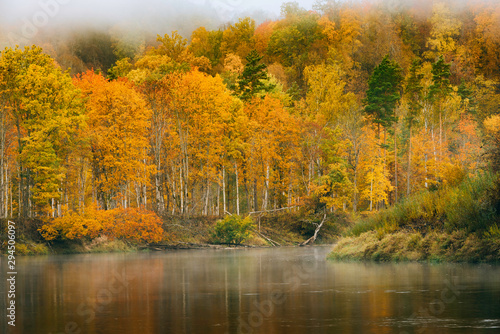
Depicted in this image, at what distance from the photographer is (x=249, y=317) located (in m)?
13.3

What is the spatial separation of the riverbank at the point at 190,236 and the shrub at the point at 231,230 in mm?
484

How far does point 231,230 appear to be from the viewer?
173 ft

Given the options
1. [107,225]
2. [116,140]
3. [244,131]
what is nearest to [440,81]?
[244,131]

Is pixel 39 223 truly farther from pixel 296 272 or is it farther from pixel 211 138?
pixel 296 272

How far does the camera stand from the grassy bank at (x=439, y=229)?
24.1 meters

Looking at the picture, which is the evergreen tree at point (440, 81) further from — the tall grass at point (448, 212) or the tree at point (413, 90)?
the tall grass at point (448, 212)

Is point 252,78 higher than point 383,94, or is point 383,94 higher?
point 252,78

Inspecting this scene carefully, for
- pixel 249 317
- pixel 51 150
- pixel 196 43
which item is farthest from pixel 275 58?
pixel 249 317

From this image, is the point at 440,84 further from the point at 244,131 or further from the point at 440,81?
the point at 244,131

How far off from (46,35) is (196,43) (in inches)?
1104

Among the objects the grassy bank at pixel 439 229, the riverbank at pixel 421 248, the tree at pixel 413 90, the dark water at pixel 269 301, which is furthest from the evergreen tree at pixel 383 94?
the dark water at pixel 269 301

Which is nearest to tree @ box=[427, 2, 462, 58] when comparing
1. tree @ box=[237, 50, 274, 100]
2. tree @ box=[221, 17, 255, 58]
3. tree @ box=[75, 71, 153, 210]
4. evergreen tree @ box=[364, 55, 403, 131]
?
evergreen tree @ box=[364, 55, 403, 131]

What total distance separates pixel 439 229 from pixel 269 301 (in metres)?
13.4

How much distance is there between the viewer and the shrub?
52.4 metres
